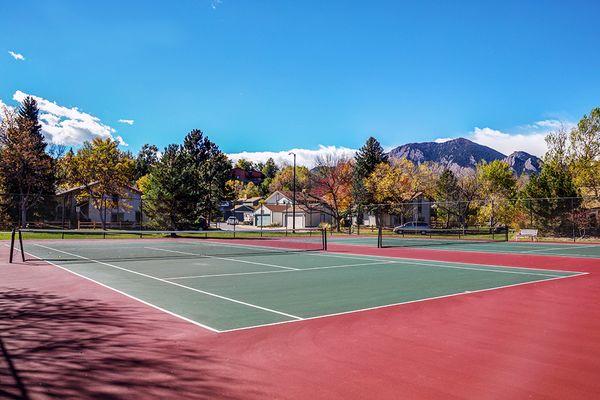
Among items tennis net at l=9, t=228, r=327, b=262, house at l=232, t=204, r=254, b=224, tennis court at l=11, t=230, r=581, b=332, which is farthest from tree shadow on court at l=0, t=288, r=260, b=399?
house at l=232, t=204, r=254, b=224

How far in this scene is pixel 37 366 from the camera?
208 inches

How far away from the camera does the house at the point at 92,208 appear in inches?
1639

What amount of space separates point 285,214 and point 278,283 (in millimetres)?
62572

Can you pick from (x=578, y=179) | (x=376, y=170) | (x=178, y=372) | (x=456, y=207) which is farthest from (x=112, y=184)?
(x=178, y=372)

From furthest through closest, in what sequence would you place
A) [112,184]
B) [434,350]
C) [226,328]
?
[112,184] < [226,328] < [434,350]

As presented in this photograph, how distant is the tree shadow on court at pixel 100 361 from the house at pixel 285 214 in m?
55.7

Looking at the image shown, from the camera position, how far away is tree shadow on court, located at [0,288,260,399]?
15.1ft

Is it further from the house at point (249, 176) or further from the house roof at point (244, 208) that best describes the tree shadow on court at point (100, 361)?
the house at point (249, 176)

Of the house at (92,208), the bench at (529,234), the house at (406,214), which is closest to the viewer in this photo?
the bench at (529,234)

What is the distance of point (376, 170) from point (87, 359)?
2324 inches

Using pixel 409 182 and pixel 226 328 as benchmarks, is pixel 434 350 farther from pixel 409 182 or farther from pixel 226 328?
pixel 409 182

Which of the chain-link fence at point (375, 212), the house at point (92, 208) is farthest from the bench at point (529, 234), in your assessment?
→ the house at point (92, 208)

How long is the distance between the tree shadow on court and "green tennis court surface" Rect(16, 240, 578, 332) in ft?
4.09

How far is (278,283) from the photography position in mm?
12328
